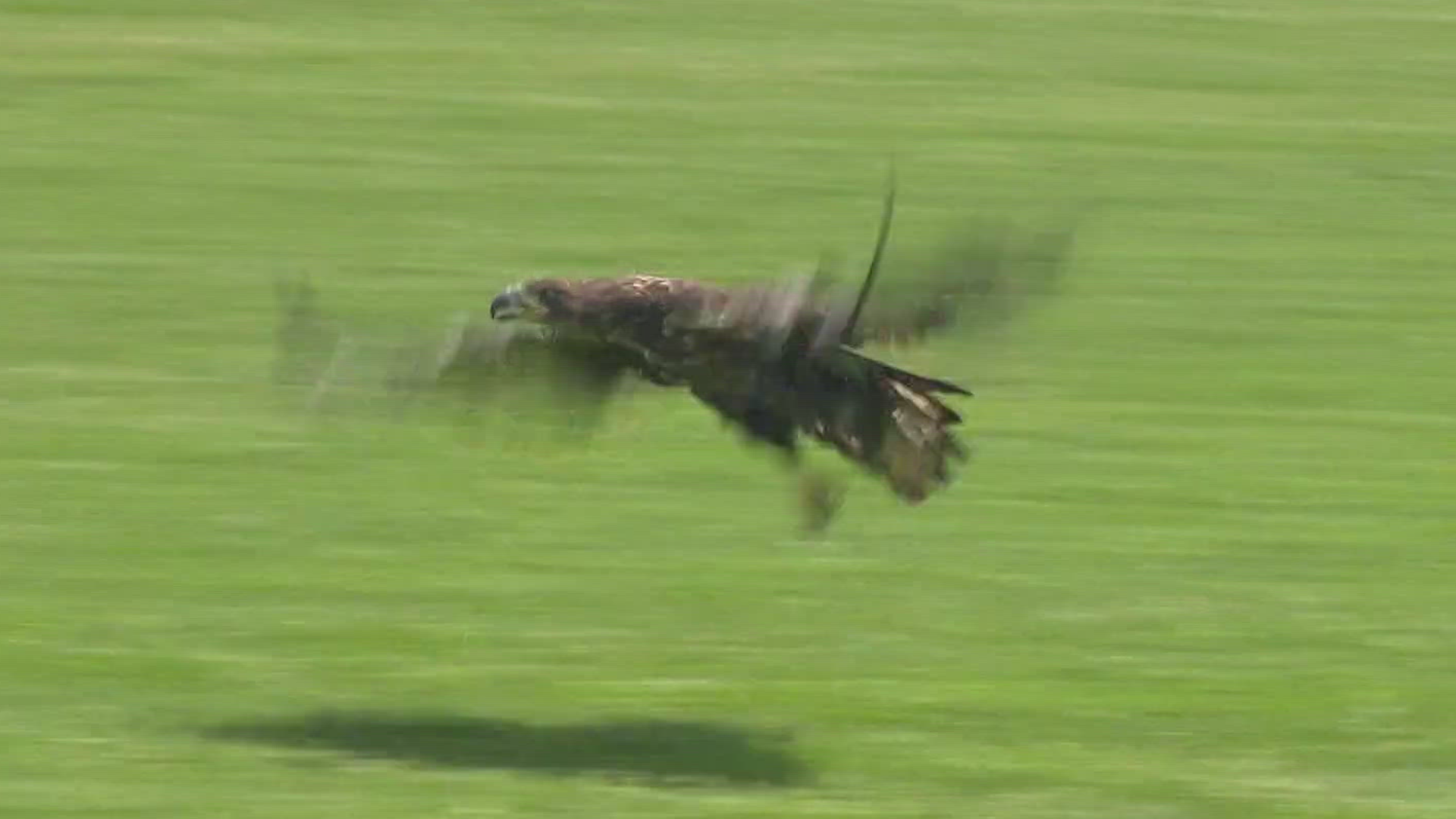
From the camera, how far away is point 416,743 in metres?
6.63

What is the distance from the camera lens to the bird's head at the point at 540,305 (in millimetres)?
6305

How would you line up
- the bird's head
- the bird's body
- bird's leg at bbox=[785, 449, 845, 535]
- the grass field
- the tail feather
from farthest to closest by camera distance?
bird's leg at bbox=[785, 449, 845, 535] < the grass field < the tail feather < the bird's head < the bird's body

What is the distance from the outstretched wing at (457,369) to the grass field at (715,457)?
0.70m

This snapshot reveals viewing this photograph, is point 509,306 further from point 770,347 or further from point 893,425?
point 893,425

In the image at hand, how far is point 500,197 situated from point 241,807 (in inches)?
293

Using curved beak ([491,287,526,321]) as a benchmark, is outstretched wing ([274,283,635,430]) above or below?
below

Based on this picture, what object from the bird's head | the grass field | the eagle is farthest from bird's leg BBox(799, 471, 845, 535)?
the bird's head

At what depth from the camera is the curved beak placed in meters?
6.31

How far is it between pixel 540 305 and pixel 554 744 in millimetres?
928

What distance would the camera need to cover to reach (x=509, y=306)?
249 inches

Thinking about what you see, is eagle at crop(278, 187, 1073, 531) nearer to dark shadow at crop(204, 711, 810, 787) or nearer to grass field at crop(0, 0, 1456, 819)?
grass field at crop(0, 0, 1456, 819)

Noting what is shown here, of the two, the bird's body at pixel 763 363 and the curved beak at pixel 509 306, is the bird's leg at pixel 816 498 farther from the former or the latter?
the curved beak at pixel 509 306

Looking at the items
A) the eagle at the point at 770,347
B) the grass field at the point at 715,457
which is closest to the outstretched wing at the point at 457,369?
the eagle at the point at 770,347

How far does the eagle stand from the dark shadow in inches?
23.0
